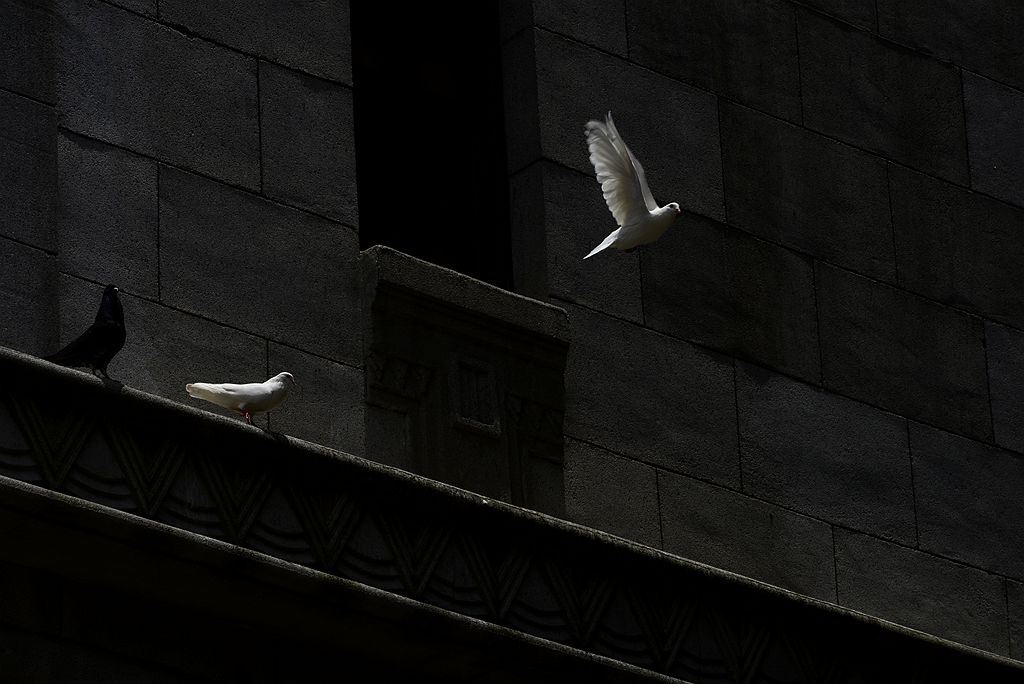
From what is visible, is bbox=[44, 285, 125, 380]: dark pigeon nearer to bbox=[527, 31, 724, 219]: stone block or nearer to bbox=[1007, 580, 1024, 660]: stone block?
bbox=[527, 31, 724, 219]: stone block

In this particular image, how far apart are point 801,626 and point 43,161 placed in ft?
18.3

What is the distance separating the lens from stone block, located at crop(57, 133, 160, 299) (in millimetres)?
17312

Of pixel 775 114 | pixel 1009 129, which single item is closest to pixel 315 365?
pixel 775 114

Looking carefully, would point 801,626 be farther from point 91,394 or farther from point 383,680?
point 91,394

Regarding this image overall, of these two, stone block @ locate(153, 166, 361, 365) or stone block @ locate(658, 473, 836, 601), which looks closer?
stone block @ locate(153, 166, 361, 365)

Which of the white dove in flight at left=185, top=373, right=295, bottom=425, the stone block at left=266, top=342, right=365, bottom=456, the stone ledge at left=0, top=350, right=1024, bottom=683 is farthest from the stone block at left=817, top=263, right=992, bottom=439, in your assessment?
the white dove in flight at left=185, top=373, right=295, bottom=425

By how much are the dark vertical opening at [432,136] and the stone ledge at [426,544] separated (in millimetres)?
2981

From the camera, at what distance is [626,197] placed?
1930cm

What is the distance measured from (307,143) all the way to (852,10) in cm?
535

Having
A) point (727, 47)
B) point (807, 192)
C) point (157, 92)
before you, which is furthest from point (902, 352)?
point (157, 92)

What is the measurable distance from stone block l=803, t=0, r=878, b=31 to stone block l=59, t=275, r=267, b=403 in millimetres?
6283

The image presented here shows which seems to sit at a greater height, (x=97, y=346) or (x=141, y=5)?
(x=141, y=5)

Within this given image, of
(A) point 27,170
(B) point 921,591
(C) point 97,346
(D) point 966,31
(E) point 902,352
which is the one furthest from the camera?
(D) point 966,31

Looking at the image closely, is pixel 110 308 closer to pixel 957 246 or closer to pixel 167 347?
pixel 167 347
